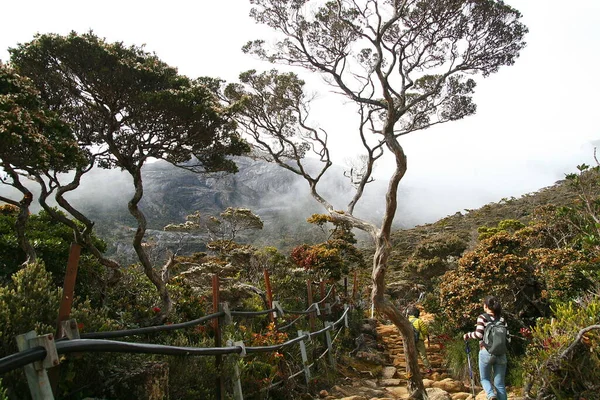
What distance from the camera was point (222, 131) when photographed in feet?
29.8

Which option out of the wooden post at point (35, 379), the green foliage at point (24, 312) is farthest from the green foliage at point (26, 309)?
the wooden post at point (35, 379)

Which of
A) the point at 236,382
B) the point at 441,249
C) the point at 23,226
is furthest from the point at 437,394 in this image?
the point at 441,249

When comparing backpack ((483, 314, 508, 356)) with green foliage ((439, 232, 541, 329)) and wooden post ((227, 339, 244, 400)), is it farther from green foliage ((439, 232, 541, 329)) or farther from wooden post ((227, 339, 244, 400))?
wooden post ((227, 339, 244, 400))

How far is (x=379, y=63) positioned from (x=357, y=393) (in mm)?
5961

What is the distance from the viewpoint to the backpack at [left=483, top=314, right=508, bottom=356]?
5.34m

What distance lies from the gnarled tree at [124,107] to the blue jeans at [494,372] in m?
4.56

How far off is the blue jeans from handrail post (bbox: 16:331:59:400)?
5.29 meters

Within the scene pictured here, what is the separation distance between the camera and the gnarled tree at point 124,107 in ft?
23.6

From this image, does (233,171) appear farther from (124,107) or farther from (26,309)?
(26,309)

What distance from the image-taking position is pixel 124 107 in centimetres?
812

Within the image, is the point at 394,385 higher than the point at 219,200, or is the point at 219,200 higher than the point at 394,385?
the point at 219,200

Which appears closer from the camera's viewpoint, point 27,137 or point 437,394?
point 27,137

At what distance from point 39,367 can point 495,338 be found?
5.25 meters

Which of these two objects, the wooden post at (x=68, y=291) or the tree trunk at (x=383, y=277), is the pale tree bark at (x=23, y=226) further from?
the tree trunk at (x=383, y=277)
